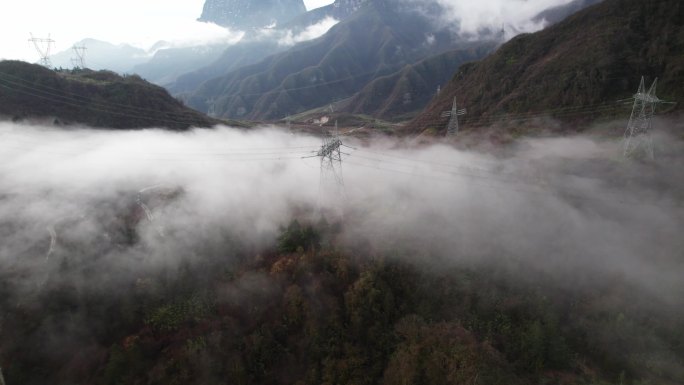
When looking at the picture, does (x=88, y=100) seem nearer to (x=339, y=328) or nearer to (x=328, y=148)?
(x=328, y=148)

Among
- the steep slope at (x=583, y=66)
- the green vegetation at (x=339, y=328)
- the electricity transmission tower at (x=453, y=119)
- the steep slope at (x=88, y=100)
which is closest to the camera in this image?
the green vegetation at (x=339, y=328)

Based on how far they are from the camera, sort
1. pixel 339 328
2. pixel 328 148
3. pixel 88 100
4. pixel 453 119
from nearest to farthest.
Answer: pixel 339 328 → pixel 328 148 → pixel 453 119 → pixel 88 100

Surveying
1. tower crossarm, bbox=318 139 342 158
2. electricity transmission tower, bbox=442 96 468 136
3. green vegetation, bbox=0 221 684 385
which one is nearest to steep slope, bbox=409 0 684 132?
electricity transmission tower, bbox=442 96 468 136

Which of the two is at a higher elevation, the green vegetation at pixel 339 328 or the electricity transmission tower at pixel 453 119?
the electricity transmission tower at pixel 453 119

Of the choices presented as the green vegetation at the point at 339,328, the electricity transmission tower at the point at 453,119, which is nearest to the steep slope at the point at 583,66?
the electricity transmission tower at the point at 453,119

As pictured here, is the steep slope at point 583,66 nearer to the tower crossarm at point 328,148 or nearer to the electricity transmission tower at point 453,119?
the electricity transmission tower at point 453,119

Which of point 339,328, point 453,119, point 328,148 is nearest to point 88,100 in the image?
point 328,148

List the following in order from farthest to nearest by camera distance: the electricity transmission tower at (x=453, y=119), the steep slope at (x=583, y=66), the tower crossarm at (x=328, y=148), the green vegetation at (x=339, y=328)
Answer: the steep slope at (x=583, y=66), the electricity transmission tower at (x=453, y=119), the tower crossarm at (x=328, y=148), the green vegetation at (x=339, y=328)

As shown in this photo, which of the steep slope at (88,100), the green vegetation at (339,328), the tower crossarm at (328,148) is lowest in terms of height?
the green vegetation at (339,328)
